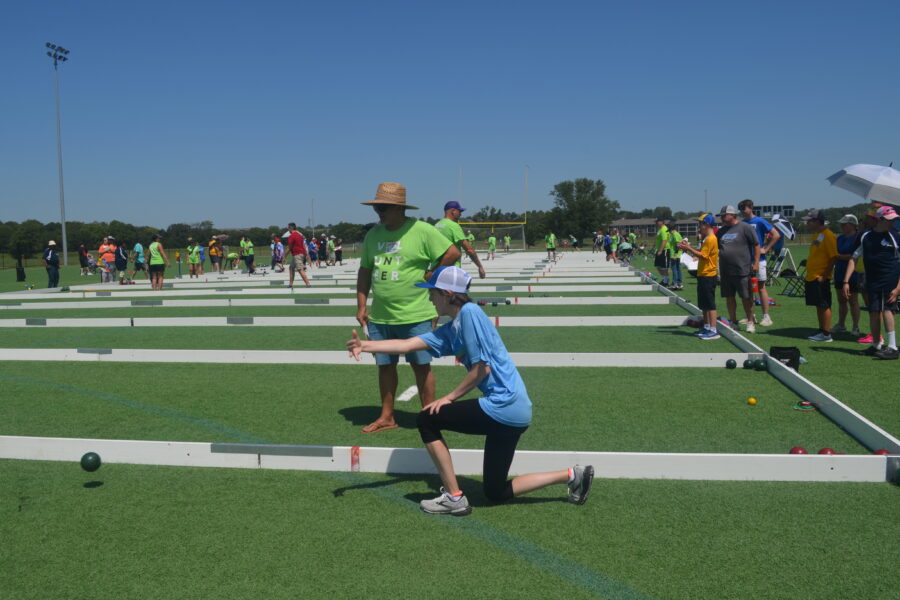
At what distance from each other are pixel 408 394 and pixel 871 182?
7043 mm

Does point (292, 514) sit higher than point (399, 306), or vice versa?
point (399, 306)

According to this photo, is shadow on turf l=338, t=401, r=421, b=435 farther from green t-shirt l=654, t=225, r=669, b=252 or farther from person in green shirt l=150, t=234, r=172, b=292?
person in green shirt l=150, t=234, r=172, b=292

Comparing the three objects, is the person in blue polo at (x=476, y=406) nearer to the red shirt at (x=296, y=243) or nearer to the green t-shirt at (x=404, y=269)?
the green t-shirt at (x=404, y=269)

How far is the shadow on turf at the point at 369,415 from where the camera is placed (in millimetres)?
6465

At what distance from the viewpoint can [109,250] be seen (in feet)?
87.6

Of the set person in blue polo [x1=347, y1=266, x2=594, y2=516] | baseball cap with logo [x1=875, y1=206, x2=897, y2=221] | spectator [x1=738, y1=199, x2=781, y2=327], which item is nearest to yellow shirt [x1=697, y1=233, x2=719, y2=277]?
spectator [x1=738, y1=199, x2=781, y2=327]

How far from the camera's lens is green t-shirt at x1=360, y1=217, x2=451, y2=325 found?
5941 mm

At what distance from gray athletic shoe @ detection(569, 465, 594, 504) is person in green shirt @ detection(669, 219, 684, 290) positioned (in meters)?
15.9

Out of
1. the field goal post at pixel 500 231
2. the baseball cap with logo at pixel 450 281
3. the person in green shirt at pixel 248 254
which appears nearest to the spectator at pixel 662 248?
the baseball cap with logo at pixel 450 281

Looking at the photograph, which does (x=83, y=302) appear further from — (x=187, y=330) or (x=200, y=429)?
(x=200, y=429)

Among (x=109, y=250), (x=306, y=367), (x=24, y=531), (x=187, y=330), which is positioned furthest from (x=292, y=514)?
(x=109, y=250)

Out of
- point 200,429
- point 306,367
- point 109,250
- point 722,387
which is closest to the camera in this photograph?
point 200,429

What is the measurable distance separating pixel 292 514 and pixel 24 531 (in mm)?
1560

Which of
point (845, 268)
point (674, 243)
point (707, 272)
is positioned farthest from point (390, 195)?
point (674, 243)
